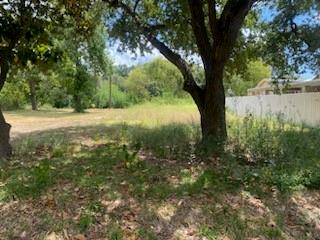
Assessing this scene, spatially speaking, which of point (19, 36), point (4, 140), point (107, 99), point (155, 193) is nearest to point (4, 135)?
point (4, 140)

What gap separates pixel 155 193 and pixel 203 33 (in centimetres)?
359

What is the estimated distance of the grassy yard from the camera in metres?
3.98

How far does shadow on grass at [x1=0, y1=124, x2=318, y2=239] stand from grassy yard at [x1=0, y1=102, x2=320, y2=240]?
0.04ft

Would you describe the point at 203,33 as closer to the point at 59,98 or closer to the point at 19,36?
the point at 19,36

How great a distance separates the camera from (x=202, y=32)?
711 centimetres

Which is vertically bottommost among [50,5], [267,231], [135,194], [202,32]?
[267,231]

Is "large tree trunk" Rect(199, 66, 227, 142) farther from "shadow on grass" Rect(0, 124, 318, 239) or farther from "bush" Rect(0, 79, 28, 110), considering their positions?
"bush" Rect(0, 79, 28, 110)

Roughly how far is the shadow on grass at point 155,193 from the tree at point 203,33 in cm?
114

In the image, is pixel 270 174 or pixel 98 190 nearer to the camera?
pixel 98 190

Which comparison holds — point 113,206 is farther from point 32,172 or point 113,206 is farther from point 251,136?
point 251,136

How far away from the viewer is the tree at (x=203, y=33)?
6.74m

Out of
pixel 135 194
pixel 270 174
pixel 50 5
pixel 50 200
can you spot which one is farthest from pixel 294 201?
pixel 50 5

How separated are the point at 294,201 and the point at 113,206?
2143 millimetres

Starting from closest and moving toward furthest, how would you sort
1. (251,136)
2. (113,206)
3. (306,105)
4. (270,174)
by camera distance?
1. (113,206)
2. (270,174)
3. (251,136)
4. (306,105)
